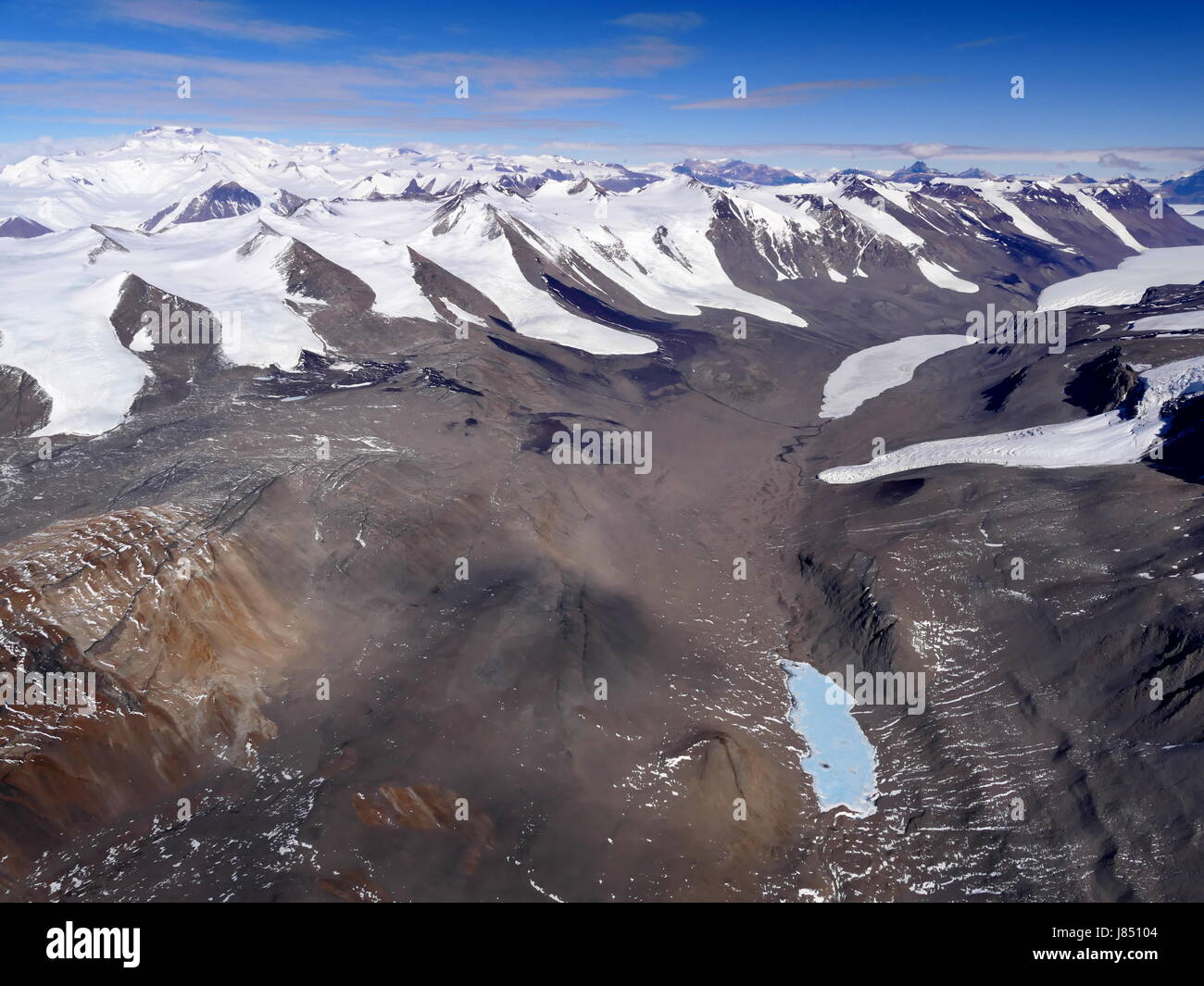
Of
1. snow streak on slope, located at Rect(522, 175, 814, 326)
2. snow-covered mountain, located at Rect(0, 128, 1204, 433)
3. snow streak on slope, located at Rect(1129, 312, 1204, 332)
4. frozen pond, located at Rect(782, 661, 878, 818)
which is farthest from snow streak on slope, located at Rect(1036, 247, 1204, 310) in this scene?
frozen pond, located at Rect(782, 661, 878, 818)

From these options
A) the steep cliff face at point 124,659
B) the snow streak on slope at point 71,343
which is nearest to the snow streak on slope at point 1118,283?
the snow streak on slope at point 71,343

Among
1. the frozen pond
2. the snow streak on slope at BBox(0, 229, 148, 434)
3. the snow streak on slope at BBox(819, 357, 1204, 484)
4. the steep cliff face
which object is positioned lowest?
the frozen pond

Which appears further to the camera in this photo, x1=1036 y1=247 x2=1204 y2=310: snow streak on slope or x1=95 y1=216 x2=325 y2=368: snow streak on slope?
x1=1036 y1=247 x2=1204 y2=310: snow streak on slope

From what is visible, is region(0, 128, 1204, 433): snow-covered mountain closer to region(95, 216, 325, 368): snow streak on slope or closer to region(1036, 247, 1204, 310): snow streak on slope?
region(95, 216, 325, 368): snow streak on slope

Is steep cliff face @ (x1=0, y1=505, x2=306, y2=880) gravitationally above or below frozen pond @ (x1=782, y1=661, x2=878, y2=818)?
above

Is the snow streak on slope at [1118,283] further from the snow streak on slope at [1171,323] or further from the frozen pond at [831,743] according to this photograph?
the frozen pond at [831,743]

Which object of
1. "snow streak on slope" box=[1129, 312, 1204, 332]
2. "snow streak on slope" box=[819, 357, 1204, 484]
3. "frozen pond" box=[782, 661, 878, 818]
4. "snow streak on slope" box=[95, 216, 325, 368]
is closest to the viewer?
"frozen pond" box=[782, 661, 878, 818]

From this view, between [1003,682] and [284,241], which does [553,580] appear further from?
[284,241]
